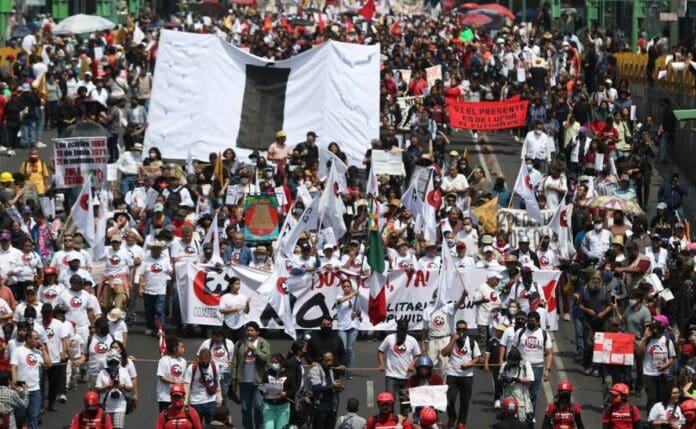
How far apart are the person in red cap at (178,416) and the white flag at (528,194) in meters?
10.6

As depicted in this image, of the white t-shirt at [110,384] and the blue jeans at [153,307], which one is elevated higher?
the white t-shirt at [110,384]

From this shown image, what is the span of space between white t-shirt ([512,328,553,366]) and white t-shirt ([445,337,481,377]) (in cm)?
50

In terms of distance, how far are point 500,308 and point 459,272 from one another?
104 cm

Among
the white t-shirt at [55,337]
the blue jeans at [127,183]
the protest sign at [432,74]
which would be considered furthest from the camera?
the protest sign at [432,74]

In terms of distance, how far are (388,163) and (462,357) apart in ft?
36.7

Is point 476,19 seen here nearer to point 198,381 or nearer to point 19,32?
point 19,32

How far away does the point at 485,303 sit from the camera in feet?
79.0

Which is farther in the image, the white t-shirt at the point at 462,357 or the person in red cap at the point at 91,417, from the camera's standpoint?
the white t-shirt at the point at 462,357

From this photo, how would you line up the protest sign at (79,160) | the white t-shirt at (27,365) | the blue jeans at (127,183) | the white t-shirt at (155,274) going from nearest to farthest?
the white t-shirt at (27,365)
the white t-shirt at (155,274)
the protest sign at (79,160)
the blue jeans at (127,183)

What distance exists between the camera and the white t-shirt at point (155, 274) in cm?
2556

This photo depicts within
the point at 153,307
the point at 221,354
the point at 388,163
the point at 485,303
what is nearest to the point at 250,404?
the point at 221,354

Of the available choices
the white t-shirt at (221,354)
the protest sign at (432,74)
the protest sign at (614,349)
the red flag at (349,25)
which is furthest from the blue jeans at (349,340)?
the red flag at (349,25)

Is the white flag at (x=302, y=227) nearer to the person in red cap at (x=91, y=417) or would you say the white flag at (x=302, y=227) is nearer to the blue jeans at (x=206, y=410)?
the blue jeans at (x=206, y=410)

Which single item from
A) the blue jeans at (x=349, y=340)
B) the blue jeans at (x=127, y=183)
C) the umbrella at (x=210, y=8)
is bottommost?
the umbrella at (x=210, y=8)
